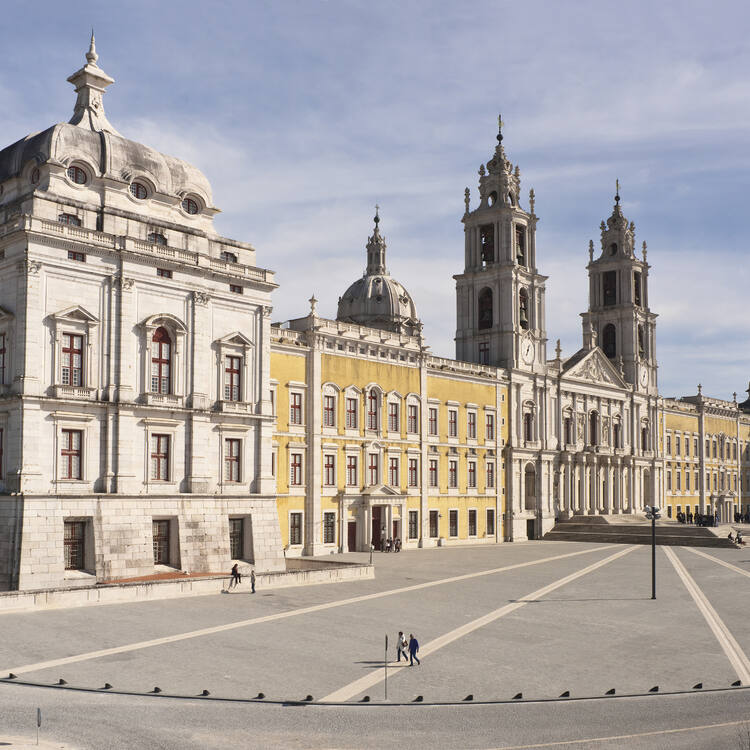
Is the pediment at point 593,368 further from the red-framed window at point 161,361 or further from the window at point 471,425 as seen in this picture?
the red-framed window at point 161,361

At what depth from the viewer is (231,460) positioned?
4378cm

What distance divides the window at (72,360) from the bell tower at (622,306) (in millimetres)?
61745

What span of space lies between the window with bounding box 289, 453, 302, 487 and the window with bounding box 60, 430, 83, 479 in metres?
19.1

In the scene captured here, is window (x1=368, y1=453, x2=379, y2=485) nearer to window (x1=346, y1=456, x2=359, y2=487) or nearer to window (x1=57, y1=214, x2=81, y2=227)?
window (x1=346, y1=456, x2=359, y2=487)

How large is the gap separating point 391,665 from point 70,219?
24311 millimetres

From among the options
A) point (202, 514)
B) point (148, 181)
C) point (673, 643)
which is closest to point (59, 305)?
point (148, 181)

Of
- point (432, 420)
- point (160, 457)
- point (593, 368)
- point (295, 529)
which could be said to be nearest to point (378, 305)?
point (593, 368)

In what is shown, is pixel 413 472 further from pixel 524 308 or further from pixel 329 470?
pixel 524 308

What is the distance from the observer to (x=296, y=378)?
56406 mm

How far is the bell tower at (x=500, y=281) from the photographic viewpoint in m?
74.5

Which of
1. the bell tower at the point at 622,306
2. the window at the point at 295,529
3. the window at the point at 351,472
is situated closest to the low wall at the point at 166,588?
the window at the point at 295,529

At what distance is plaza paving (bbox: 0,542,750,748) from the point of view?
19.2 meters

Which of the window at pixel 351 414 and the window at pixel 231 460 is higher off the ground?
the window at pixel 351 414

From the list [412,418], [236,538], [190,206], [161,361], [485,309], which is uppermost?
[190,206]
